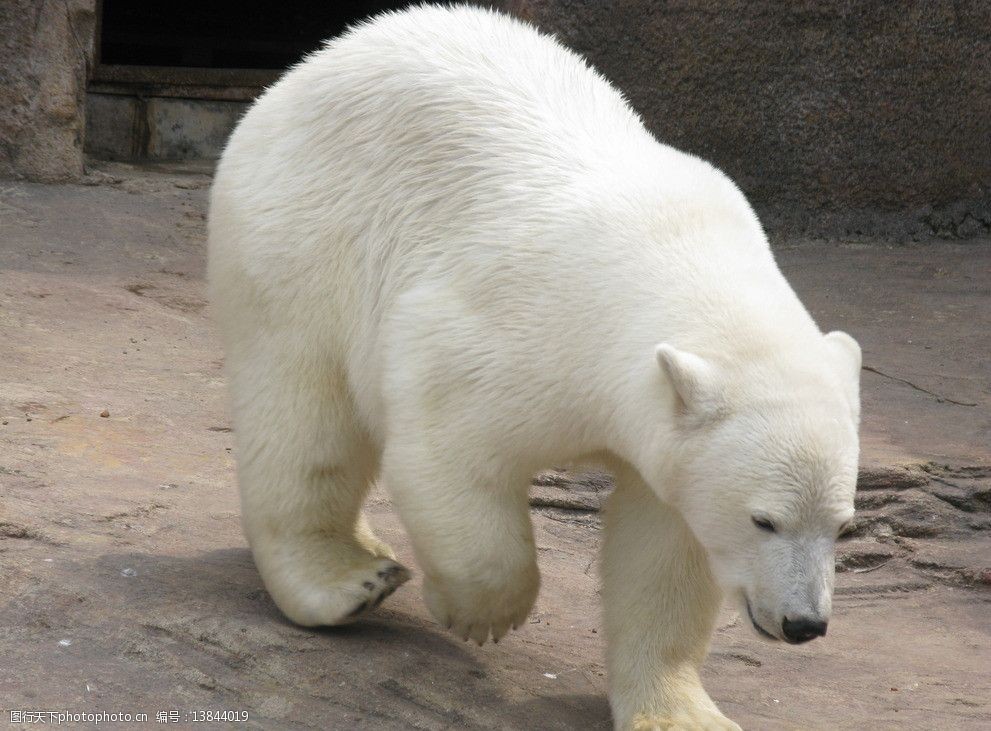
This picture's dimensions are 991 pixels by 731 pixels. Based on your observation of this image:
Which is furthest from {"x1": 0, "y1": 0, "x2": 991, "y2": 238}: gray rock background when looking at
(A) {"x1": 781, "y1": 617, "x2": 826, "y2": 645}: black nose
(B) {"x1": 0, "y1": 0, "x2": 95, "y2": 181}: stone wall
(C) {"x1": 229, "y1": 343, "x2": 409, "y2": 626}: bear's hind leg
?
(A) {"x1": 781, "y1": 617, "x2": 826, "y2": 645}: black nose

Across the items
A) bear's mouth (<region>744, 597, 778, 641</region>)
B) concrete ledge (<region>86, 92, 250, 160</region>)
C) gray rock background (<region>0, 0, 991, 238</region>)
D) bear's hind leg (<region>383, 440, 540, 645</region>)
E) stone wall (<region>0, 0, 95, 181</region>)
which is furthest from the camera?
concrete ledge (<region>86, 92, 250, 160</region>)

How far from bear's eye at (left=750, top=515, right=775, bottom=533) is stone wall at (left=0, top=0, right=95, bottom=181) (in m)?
6.24

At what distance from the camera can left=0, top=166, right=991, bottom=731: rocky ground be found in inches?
120

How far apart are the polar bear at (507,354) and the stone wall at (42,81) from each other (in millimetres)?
4531

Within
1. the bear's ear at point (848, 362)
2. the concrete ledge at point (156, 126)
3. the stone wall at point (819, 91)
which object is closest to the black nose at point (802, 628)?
the bear's ear at point (848, 362)

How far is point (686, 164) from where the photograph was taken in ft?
10.6

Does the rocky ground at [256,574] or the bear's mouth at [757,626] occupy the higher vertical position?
the bear's mouth at [757,626]

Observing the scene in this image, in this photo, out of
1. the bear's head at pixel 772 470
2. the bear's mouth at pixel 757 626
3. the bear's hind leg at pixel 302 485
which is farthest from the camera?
the bear's hind leg at pixel 302 485

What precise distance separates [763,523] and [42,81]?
20.8 ft

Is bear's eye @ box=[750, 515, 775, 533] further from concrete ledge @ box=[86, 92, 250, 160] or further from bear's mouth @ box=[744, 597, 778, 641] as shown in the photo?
concrete ledge @ box=[86, 92, 250, 160]

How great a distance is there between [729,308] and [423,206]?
0.92 metres

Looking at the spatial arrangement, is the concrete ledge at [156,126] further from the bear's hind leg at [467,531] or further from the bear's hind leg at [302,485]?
the bear's hind leg at [467,531]

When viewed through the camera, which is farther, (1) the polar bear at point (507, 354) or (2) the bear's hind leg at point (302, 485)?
(2) the bear's hind leg at point (302, 485)

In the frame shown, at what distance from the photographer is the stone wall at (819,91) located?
778cm
